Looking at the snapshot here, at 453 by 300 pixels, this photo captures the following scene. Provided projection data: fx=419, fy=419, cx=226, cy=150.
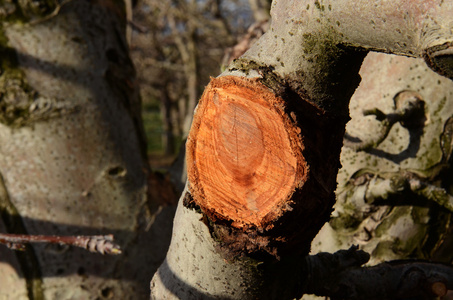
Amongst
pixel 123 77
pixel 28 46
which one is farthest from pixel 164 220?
pixel 28 46

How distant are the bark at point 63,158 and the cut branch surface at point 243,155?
0.90m

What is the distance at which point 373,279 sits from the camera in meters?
1.24

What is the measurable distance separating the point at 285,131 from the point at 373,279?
65 cm

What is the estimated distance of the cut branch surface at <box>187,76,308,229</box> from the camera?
86 centimetres

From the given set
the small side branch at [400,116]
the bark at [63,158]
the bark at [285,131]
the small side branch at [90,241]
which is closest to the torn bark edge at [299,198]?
the bark at [285,131]

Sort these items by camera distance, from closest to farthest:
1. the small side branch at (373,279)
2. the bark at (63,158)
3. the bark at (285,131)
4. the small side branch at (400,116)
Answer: the bark at (285,131), the small side branch at (373,279), the small side branch at (400,116), the bark at (63,158)

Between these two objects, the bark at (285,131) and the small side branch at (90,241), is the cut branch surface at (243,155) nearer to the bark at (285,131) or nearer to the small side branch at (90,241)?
the bark at (285,131)

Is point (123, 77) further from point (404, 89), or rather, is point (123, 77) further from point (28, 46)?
point (404, 89)

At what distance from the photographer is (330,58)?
92 cm

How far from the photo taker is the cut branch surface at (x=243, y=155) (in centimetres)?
86

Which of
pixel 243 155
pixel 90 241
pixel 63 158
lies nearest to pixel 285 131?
pixel 243 155

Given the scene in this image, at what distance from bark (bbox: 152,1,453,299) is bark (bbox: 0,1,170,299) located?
84 centimetres

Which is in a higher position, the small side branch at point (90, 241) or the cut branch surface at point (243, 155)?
the cut branch surface at point (243, 155)

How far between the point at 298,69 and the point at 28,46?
1204mm
